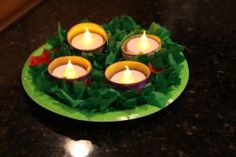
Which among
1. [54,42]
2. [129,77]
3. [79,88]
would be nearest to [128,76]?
[129,77]

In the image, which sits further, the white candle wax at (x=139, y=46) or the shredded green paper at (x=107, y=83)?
the white candle wax at (x=139, y=46)

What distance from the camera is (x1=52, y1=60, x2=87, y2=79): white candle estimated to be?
785mm

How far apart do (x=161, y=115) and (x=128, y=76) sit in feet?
0.32

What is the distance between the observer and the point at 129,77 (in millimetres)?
774

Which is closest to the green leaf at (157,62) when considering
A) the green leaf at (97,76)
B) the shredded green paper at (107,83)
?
the shredded green paper at (107,83)

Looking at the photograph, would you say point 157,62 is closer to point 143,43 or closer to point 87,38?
point 143,43

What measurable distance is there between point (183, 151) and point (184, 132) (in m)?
0.05

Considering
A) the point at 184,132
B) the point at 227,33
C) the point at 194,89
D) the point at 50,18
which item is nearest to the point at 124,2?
the point at 50,18

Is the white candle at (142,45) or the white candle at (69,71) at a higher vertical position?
the white candle at (142,45)

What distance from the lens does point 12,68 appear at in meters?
0.92

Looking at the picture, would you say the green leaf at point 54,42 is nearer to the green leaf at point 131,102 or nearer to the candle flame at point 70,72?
the candle flame at point 70,72

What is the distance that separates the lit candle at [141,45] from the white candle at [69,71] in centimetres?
10

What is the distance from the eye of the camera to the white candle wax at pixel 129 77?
77cm

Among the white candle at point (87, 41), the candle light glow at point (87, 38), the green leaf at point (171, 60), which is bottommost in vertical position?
the white candle at point (87, 41)
